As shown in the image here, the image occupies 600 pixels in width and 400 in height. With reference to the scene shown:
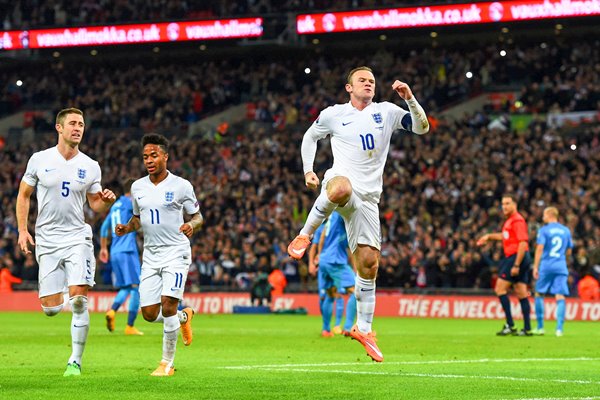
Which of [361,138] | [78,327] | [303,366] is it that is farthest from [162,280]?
[361,138]

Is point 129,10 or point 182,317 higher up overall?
point 129,10

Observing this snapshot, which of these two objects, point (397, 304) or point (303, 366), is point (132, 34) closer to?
point (397, 304)

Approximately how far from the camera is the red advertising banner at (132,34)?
45.3 metres

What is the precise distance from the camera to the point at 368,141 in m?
12.4

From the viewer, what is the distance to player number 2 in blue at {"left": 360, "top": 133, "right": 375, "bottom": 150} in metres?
12.4

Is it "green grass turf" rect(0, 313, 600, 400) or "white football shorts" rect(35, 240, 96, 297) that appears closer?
"green grass turf" rect(0, 313, 600, 400)

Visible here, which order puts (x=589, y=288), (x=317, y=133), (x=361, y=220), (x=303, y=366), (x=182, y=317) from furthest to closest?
(x=589, y=288)
(x=303, y=366)
(x=182, y=317)
(x=317, y=133)
(x=361, y=220)

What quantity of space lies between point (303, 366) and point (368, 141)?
2.80 metres

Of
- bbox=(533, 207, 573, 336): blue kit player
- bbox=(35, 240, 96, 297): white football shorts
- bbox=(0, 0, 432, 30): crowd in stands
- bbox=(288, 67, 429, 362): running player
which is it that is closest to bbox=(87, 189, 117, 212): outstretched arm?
bbox=(35, 240, 96, 297): white football shorts

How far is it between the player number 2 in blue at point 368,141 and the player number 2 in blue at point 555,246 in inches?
407

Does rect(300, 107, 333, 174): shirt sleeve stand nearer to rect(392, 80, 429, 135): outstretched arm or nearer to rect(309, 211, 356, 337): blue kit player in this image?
rect(392, 80, 429, 135): outstretched arm

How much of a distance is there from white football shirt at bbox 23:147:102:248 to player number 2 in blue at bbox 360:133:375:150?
9.60 feet

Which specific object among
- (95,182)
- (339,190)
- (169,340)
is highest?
(95,182)

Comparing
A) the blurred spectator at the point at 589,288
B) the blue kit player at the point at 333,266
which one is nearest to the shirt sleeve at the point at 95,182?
the blue kit player at the point at 333,266
